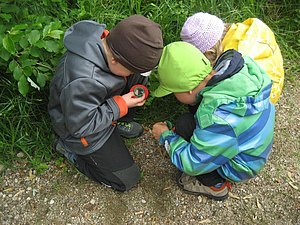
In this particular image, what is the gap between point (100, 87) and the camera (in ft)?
8.14

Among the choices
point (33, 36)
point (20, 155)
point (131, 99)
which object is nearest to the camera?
point (33, 36)

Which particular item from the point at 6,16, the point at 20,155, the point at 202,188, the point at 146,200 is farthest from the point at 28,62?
the point at 202,188

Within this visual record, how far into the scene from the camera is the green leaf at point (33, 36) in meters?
2.52

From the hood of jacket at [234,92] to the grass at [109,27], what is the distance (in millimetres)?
746

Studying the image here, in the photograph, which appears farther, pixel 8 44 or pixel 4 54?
pixel 4 54

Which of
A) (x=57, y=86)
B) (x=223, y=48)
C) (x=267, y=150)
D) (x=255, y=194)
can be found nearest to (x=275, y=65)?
(x=223, y=48)

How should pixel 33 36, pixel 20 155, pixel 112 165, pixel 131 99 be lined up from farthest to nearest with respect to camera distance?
pixel 20 155 < pixel 112 165 < pixel 131 99 < pixel 33 36

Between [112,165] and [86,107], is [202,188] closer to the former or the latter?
[112,165]

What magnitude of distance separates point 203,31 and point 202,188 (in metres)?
1.02

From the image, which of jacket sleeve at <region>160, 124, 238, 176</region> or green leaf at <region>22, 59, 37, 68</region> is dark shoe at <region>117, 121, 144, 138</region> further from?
green leaf at <region>22, 59, 37, 68</region>

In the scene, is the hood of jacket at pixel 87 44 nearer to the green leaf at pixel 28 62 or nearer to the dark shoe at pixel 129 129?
the green leaf at pixel 28 62

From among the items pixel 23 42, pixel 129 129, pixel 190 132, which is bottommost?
pixel 129 129

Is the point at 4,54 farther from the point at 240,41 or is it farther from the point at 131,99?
the point at 240,41

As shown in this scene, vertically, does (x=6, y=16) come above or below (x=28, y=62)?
above
